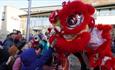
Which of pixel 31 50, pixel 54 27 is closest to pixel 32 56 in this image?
pixel 31 50

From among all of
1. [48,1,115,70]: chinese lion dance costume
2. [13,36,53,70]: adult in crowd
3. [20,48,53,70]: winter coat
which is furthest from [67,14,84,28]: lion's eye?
[20,48,53,70]: winter coat

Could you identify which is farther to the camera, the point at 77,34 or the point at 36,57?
the point at 36,57

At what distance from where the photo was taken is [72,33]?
13.0 ft

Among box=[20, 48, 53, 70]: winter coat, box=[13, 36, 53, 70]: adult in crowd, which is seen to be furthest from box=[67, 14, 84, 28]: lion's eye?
box=[20, 48, 53, 70]: winter coat

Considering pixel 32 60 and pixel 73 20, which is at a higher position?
pixel 73 20

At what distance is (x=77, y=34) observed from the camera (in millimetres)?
3969

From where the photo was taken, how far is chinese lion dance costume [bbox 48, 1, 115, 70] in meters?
3.96

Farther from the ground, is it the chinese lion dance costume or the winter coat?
the chinese lion dance costume

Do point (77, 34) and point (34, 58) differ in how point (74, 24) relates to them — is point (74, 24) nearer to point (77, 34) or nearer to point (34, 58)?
point (77, 34)

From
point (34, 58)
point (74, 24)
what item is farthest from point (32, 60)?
point (74, 24)

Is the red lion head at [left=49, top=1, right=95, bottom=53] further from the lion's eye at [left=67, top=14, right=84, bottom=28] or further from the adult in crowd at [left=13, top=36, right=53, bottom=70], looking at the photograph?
the adult in crowd at [left=13, top=36, right=53, bottom=70]

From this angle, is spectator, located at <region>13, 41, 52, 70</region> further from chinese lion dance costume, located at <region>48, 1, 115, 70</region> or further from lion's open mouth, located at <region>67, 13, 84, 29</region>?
lion's open mouth, located at <region>67, 13, 84, 29</region>

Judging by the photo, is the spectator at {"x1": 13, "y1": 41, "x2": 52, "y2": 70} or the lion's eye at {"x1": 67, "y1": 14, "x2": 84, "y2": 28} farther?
the spectator at {"x1": 13, "y1": 41, "x2": 52, "y2": 70}

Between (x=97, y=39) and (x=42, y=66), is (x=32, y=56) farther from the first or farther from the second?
(x=97, y=39)
